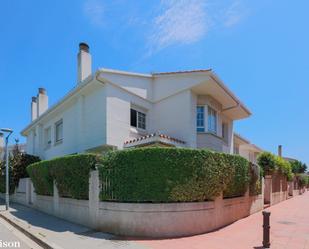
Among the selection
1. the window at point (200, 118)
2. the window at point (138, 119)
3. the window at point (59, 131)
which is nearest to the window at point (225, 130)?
the window at point (200, 118)

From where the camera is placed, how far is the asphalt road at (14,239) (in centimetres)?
816

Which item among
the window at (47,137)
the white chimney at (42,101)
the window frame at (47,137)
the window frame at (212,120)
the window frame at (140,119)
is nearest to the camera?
the window frame at (140,119)

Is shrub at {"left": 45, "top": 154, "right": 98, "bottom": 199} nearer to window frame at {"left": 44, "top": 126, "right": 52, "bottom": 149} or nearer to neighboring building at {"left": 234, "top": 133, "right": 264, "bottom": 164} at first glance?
window frame at {"left": 44, "top": 126, "right": 52, "bottom": 149}

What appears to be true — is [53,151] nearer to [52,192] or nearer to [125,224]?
[52,192]

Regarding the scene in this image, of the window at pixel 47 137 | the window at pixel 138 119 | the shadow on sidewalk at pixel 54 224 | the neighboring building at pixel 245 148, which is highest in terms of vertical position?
the window at pixel 138 119

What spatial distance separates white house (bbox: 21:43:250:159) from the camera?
14.1 m

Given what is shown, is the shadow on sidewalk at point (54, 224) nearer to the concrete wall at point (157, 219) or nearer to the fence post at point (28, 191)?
the concrete wall at point (157, 219)

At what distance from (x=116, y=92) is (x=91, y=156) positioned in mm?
4953

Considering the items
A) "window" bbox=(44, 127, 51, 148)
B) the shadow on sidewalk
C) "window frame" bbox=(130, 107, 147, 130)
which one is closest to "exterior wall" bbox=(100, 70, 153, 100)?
"window frame" bbox=(130, 107, 147, 130)

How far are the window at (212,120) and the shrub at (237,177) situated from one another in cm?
399

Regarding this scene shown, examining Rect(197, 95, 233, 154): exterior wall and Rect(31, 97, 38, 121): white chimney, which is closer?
Rect(197, 95, 233, 154): exterior wall

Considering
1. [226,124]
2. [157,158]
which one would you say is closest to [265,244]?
[157,158]

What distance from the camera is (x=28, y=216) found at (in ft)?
43.0

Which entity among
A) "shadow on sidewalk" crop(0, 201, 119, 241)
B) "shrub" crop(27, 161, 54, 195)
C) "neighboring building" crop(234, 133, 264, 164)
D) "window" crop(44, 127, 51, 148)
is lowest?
"shadow on sidewalk" crop(0, 201, 119, 241)
